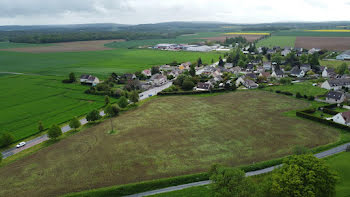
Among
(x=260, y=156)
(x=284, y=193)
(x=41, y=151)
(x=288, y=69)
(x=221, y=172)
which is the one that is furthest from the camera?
(x=288, y=69)

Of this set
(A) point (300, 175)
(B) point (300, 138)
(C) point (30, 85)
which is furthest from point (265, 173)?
(C) point (30, 85)

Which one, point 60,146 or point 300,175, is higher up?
point 300,175

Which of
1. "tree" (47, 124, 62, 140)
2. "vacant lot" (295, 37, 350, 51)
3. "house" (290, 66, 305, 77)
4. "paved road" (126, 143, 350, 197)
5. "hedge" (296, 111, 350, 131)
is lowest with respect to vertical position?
"paved road" (126, 143, 350, 197)

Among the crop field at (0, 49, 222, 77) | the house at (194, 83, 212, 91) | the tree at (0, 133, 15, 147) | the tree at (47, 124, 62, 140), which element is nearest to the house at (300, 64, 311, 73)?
the crop field at (0, 49, 222, 77)

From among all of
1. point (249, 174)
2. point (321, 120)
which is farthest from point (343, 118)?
point (249, 174)

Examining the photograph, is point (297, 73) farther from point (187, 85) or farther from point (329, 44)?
point (329, 44)

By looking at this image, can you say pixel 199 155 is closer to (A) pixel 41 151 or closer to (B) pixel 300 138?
(B) pixel 300 138

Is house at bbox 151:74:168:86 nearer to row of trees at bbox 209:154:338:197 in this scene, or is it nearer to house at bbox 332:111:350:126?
house at bbox 332:111:350:126
